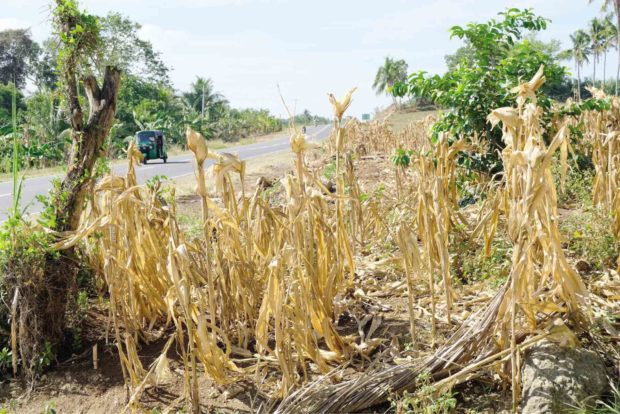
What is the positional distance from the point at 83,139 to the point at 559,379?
2796 mm

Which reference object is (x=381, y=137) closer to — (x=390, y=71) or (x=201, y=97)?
(x=201, y=97)

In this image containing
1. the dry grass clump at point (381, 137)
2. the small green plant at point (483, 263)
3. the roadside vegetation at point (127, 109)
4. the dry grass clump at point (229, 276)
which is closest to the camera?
the dry grass clump at point (229, 276)

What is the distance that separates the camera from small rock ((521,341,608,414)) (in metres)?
2.24

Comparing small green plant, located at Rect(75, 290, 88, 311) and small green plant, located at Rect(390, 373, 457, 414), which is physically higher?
small green plant, located at Rect(75, 290, 88, 311)

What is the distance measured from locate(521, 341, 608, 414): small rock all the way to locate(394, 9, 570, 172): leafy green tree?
3.07 meters

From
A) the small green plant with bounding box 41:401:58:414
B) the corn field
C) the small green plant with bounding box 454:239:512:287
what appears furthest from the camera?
the small green plant with bounding box 454:239:512:287

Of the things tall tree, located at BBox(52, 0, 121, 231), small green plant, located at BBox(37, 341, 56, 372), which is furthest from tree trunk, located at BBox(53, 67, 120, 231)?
small green plant, located at BBox(37, 341, 56, 372)

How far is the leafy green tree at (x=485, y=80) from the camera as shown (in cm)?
524

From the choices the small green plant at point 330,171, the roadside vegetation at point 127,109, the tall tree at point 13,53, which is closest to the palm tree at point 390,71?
the roadside vegetation at point 127,109

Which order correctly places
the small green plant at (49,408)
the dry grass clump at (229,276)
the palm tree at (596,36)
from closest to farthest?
the dry grass clump at (229,276), the small green plant at (49,408), the palm tree at (596,36)

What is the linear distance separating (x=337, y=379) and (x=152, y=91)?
34421 mm

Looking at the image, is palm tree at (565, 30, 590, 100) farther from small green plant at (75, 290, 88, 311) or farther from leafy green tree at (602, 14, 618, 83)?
small green plant at (75, 290, 88, 311)

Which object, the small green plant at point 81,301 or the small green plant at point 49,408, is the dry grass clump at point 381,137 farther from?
the small green plant at point 49,408

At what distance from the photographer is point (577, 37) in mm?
52375
